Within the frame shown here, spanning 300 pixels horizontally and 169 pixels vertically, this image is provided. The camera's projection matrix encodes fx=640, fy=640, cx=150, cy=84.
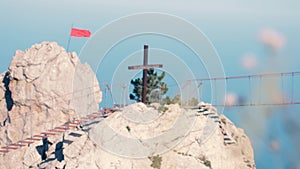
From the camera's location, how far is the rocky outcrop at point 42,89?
186 feet

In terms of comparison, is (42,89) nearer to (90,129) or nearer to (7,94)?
(7,94)

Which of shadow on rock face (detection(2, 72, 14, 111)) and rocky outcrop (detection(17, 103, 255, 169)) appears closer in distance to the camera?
rocky outcrop (detection(17, 103, 255, 169))

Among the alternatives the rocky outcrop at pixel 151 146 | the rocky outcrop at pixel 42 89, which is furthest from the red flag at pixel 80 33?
the rocky outcrop at pixel 42 89

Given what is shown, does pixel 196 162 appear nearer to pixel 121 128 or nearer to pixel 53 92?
pixel 121 128

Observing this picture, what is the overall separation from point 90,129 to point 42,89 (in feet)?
52.9

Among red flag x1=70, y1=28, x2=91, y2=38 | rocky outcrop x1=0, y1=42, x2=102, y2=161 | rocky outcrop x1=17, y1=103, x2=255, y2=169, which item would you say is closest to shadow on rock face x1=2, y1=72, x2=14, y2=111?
rocky outcrop x1=0, y1=42, x2=102, y2=161

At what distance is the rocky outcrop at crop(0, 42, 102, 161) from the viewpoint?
56.7 meters

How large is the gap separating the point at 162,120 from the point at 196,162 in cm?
367

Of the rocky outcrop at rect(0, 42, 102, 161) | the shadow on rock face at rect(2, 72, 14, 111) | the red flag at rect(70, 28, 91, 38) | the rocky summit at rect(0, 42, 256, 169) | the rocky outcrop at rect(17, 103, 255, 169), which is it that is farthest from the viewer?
the shadow on rock face at rect(2, 72, 14, 111)

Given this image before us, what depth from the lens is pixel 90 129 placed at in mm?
42156

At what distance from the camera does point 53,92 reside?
57188mm

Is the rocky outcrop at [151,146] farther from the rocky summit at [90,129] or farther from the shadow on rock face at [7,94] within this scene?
the shadow on rock face at [7,94]

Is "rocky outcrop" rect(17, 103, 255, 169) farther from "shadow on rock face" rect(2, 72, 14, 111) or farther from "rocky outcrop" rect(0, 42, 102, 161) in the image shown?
"shadow on rock face" rect(2, 72, 14, 111)

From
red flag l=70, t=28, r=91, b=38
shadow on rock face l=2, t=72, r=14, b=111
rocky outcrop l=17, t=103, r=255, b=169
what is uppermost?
red flag l=70, t=28, r=91, b=38
